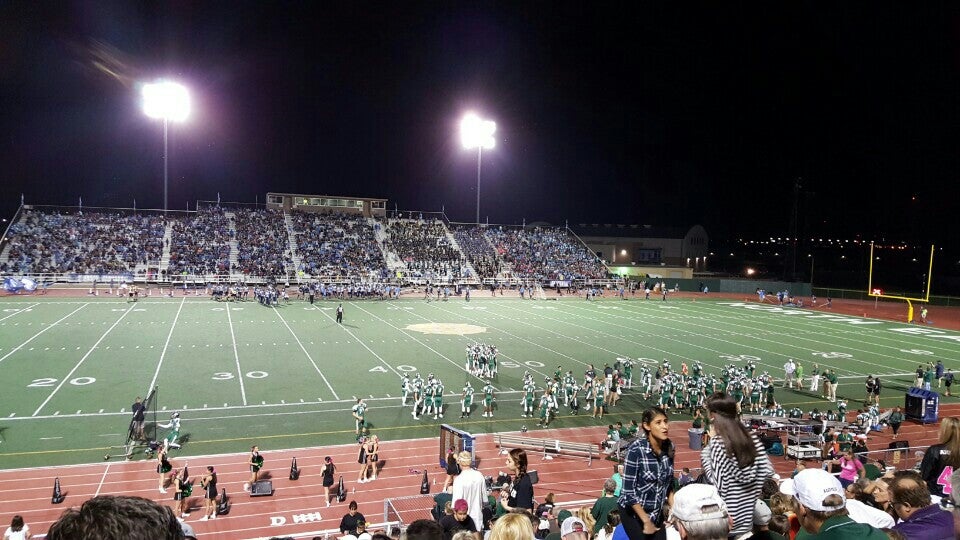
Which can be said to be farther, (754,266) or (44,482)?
(754,266)

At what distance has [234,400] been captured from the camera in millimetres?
18516

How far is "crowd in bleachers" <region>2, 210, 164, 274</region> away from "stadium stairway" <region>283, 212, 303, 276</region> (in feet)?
33.0

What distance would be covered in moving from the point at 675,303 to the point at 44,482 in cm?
4585

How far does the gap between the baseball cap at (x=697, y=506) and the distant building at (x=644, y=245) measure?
251 feet

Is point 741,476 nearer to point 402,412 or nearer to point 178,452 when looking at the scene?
point 178,452

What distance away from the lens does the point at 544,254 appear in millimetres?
63938

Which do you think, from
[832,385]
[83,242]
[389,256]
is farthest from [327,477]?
[83,242]

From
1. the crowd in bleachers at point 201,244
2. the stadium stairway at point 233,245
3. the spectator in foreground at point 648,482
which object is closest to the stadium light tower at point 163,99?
the crowd in bleachers at point 201,244

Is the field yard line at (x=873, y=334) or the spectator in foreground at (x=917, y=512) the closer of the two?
the spectator in foreground at (x=917, y=512)

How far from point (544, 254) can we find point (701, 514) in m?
61.2

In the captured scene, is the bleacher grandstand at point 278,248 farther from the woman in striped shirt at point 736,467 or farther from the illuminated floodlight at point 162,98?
the woman in striped shirt at point 736,467

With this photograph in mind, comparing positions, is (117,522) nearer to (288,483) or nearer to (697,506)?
(697,506)

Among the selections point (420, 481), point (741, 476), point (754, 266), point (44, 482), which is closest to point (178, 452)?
point (44, 482)

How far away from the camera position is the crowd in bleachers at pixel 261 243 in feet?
165
